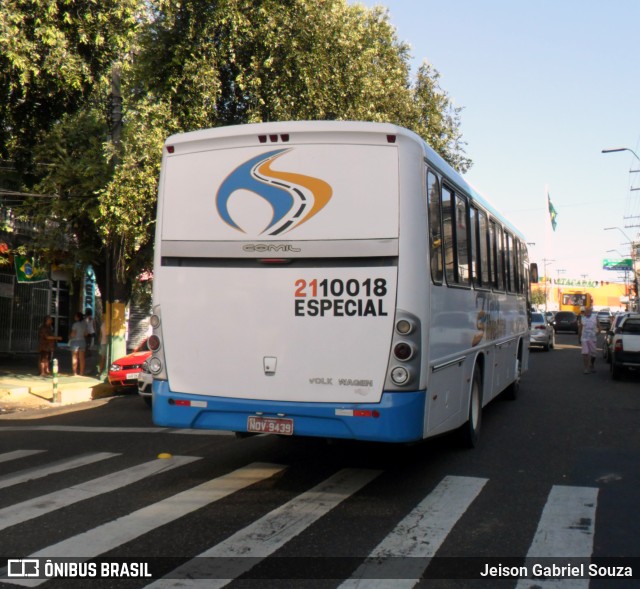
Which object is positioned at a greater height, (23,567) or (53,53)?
(53,53)

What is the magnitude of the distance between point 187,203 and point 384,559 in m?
3.81

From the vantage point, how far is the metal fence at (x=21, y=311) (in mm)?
27609

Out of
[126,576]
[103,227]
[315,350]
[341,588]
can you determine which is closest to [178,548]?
[126,576]

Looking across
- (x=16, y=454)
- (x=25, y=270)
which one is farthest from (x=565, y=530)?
(x=25, y=270)

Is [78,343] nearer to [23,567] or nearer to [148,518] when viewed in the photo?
[148,518]

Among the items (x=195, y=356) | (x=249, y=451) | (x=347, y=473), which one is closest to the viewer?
(x=195, y=356)

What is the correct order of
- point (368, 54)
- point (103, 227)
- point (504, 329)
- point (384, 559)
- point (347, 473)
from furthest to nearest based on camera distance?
point (368, 54)
point (103, 227)
point (504, 329)
point (347, 473)
point (384, 559)

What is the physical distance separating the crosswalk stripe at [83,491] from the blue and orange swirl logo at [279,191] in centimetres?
275

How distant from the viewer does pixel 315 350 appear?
21.6ft

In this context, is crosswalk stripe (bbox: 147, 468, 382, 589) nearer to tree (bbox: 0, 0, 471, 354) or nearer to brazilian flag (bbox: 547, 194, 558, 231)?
tree (bbox: 0, 0, 471, 354)

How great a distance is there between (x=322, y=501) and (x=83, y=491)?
2.25m

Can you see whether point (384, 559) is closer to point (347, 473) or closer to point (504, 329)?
point (347, 473)

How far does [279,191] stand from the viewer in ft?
22.2

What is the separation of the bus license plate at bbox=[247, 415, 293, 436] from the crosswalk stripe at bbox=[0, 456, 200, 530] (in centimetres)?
149
